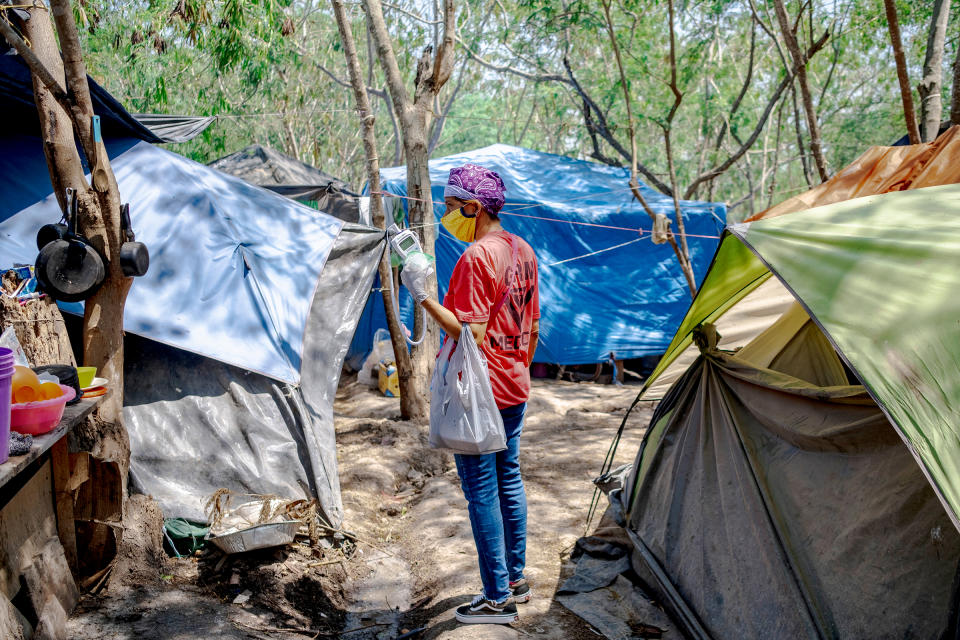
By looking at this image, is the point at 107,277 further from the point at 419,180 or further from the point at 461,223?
the point at 419,180

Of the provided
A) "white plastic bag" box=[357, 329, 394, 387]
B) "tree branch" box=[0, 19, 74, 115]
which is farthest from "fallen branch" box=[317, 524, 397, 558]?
"white plastic bag" box=[357, 329, 394, 387]

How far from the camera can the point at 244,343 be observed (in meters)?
4.11

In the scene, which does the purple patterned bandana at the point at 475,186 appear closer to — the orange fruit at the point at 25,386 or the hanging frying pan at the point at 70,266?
the hanging frying pan at the point at 70,266

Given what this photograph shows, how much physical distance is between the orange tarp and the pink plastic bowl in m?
2.57

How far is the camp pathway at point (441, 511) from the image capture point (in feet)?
10.7

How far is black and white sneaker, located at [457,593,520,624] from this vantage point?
9.34 ft

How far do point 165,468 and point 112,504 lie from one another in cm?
75

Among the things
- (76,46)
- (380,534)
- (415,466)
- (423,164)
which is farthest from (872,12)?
(76,46)

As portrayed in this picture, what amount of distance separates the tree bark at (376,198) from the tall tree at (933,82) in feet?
12.0

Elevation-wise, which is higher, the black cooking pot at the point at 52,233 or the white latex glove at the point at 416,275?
the black cooking pot at the point at 52,233

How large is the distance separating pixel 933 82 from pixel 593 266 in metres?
5.17

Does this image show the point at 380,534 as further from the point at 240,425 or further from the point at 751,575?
the point at 751,575

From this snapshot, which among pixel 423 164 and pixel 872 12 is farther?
pixel 872 12

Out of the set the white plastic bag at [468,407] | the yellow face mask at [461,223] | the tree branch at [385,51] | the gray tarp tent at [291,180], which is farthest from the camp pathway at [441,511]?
the gray tarp tent at [291,180]
